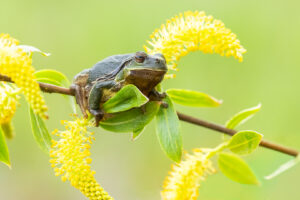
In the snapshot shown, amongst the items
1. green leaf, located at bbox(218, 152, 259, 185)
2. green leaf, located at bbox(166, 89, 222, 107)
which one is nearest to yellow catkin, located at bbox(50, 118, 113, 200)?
green leaf, located at bbox(166, 89, 222, 107)

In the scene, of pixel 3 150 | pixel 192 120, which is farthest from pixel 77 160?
pixel 192 120

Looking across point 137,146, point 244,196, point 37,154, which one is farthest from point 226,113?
point 37,154

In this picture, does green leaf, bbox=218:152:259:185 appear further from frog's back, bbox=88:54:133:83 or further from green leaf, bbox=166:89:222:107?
frog's back, bbox=88:54:133:83

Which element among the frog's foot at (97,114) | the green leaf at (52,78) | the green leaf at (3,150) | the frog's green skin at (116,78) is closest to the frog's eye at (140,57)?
the frog's green skin at (116,78)

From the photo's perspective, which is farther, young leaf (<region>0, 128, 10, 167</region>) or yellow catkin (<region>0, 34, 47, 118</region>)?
young leaf (<region>0, 128, 10, 167</region>)

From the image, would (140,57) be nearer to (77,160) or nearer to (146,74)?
(146,74)
